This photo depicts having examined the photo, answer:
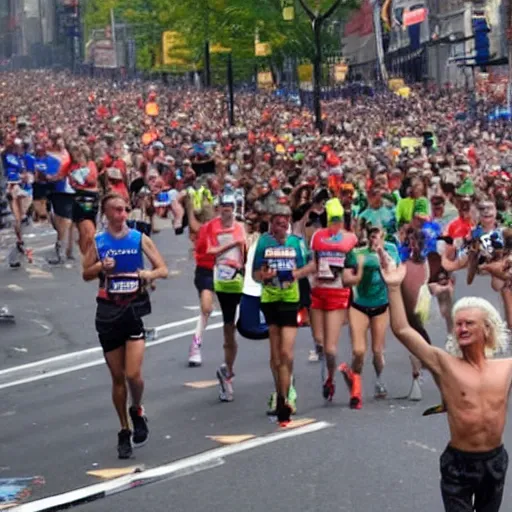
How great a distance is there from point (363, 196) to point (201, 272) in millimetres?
6963

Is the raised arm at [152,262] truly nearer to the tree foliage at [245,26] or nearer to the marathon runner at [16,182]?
the marathon runner at [16,182]

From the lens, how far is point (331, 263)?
13.3m

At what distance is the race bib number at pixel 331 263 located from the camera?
13227 millimetres

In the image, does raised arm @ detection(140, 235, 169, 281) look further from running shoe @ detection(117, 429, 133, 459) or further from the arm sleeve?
the arm sleeve

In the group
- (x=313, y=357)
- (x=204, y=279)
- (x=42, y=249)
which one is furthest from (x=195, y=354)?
(x=42, y=249)

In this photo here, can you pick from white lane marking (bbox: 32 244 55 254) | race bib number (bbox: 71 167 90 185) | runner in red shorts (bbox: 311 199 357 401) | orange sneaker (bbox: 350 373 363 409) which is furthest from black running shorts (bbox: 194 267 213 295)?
white lane marking (bbox: 32 244 55 254)

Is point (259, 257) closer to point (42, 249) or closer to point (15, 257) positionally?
point (15, 257)

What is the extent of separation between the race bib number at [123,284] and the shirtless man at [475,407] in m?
4.07

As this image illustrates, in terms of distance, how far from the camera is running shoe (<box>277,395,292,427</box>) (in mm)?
12445

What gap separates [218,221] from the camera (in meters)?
14.1

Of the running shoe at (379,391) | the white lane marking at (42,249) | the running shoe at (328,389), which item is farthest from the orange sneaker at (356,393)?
the white lane marking at (42,249)

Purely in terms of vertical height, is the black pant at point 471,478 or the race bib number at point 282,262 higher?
the race bib number at point 282,262

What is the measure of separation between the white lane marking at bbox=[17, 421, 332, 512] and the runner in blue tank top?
603 mm

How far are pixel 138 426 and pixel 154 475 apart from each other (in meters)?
0.81
